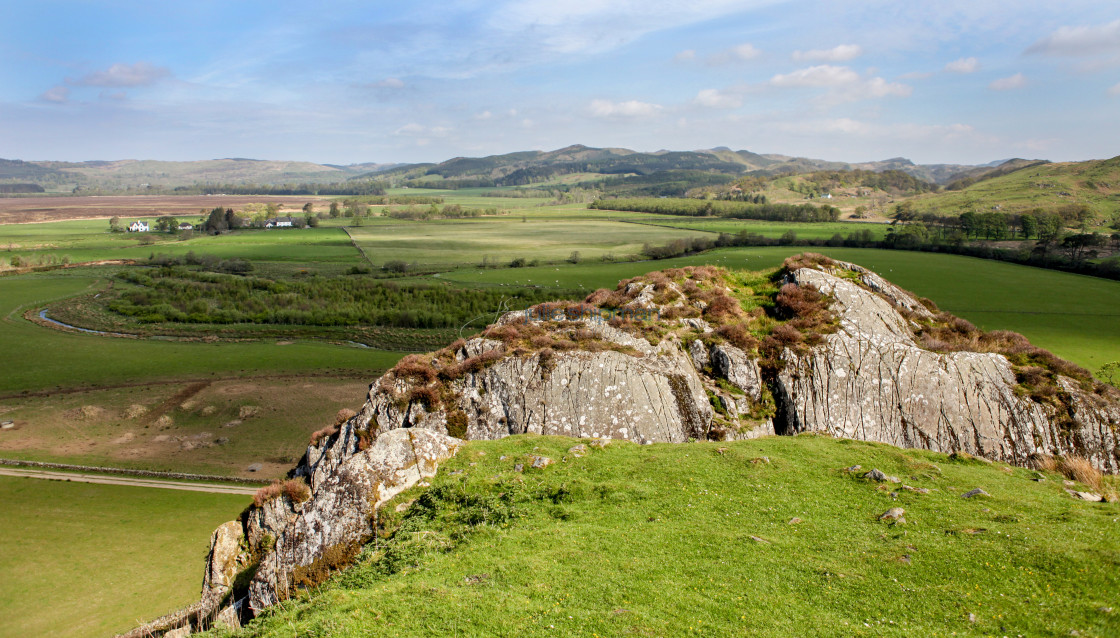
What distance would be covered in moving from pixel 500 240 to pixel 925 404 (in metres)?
130

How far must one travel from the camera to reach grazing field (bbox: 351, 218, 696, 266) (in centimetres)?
12212

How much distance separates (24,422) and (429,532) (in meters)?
44.0

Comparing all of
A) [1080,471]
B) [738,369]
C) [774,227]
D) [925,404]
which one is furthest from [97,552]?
[774,227]

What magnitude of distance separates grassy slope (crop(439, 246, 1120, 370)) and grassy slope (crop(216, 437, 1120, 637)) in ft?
135

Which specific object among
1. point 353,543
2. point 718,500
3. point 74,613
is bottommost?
point 74,613

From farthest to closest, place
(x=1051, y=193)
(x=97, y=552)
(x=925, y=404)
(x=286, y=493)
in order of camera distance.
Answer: (x=1051, y=193) → (x=97, y=552) → (x=925, y=404) → (x=286, y=493)

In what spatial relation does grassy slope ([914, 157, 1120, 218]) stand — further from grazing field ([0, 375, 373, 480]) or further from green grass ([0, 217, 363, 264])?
grazing field ([0, 375, 373, 480])

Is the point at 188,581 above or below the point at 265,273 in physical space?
below

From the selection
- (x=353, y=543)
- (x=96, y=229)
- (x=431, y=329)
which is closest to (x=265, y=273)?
(x=431, y=329)

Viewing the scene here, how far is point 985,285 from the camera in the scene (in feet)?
253

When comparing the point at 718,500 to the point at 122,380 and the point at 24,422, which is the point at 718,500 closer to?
the point at 24,422

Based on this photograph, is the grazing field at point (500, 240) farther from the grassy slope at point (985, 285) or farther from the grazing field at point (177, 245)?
the grassy slope at point (985, 285)

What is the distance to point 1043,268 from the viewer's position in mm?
92062

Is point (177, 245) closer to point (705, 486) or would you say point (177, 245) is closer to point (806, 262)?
point (806, 262)
